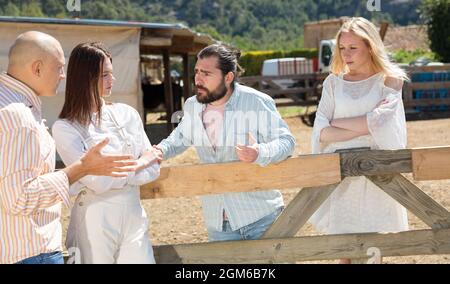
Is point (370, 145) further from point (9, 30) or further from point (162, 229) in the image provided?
point (9, 30)

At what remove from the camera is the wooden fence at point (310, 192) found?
3043 millimetres

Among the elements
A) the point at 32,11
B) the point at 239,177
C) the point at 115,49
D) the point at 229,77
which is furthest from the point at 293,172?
the point at 32,11

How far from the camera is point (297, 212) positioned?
10.2 feet

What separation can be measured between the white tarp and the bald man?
9.93 metres

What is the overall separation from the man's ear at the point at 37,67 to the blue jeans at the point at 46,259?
612mm

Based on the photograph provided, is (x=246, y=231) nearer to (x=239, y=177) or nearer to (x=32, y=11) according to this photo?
(x=239, y=177)

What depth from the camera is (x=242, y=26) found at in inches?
3275

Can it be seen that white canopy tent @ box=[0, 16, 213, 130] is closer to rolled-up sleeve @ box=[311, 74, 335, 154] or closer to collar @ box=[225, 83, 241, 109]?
rolled-up sleeve @ box=[311, 74, 335, 154]

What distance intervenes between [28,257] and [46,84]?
1.93 feet

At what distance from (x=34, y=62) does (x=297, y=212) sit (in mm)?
1355

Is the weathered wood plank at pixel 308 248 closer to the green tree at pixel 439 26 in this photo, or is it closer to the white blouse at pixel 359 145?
the white blouse at pixel 359 145

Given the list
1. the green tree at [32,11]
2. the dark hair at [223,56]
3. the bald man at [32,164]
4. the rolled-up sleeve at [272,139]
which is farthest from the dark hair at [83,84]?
the green tree at [32,11]

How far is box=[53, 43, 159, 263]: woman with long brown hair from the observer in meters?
2.60

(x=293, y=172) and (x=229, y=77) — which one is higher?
(x=229, y=77)
